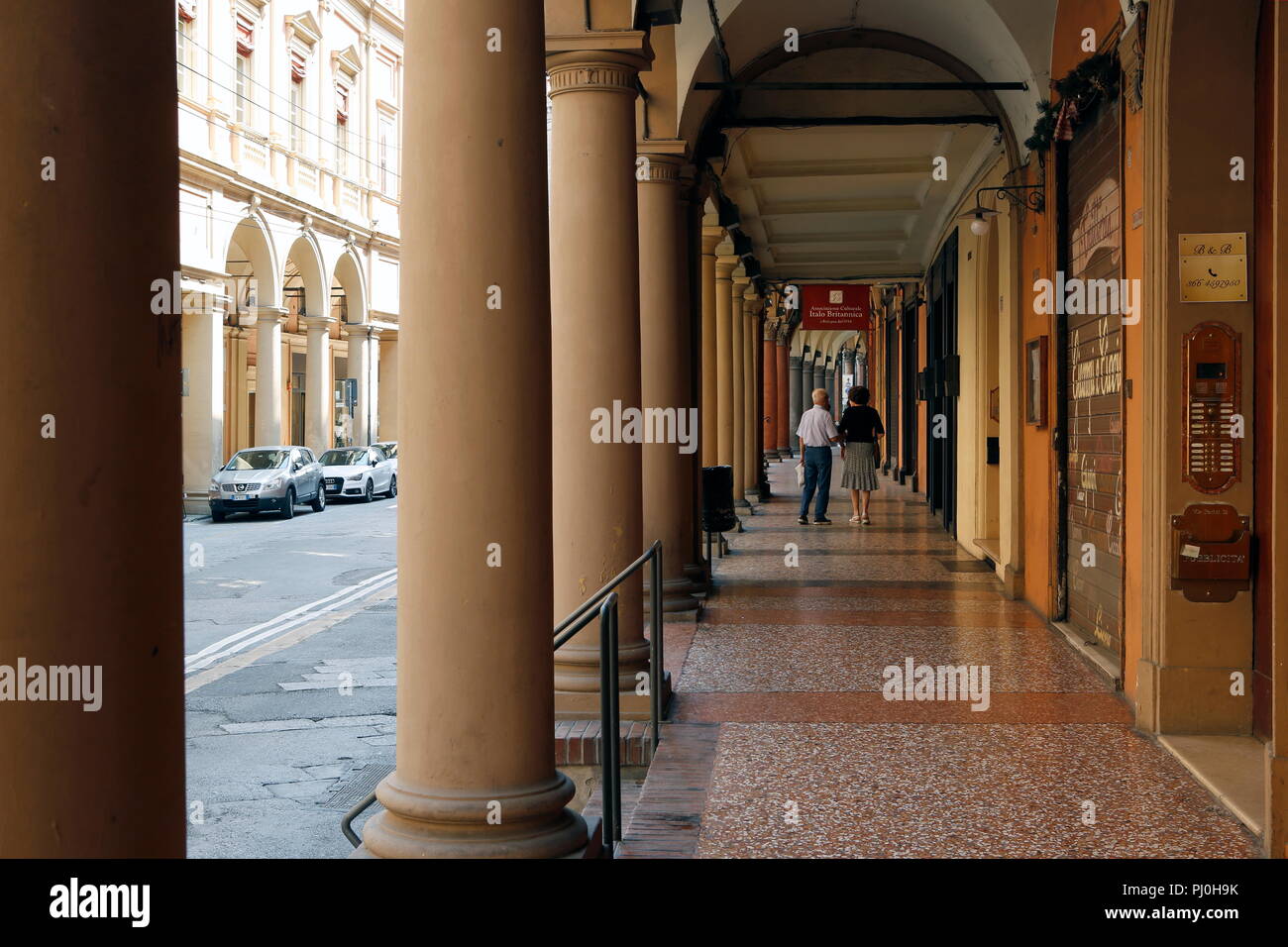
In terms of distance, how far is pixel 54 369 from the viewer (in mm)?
2139

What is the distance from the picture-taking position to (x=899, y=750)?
5836 mm

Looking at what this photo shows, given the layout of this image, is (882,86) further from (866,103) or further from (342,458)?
(342,458)

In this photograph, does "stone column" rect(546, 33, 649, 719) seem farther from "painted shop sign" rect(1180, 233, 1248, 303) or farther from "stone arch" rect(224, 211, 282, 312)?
"stone arch" rect(224, 211, 282, 312)

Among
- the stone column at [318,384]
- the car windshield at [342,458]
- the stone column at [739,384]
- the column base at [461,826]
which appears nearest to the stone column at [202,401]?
the car windshield at [342,458]

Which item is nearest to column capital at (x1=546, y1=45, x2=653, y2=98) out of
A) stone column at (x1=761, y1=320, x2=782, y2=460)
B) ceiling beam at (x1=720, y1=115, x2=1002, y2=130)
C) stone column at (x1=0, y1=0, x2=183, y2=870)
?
stone column at (x1=0, y1=0, x2=183, y2=870)

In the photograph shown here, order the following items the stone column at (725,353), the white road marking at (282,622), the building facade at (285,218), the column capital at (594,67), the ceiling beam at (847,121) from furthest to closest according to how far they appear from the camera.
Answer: the building facade at (285,218)
the stone column at (725,353)
the ceiling beam at (847,121)
the white road marking at (282,622)
the column capital at (594,67)

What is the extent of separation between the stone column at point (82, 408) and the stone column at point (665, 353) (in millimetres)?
7238

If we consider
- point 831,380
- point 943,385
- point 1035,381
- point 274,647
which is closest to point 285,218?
point 943,385

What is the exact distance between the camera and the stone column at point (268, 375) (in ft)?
95.4

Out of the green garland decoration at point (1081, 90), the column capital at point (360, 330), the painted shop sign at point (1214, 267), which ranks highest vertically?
the column capital at point (360, 330)

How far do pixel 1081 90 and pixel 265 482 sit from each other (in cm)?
1913

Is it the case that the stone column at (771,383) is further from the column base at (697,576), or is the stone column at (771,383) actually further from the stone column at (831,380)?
the stone column at (831,380)

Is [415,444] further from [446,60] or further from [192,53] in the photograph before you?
[192,53]

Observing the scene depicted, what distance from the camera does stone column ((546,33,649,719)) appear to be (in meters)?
6.69
